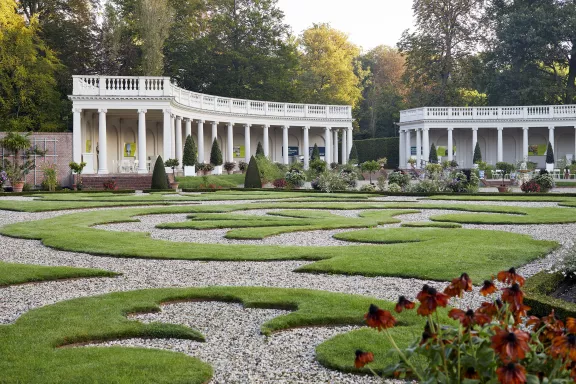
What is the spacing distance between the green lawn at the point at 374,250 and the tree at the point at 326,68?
172 ft

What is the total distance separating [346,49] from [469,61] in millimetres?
13895

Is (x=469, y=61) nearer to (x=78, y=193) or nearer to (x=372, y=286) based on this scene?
(x=78, y=193)

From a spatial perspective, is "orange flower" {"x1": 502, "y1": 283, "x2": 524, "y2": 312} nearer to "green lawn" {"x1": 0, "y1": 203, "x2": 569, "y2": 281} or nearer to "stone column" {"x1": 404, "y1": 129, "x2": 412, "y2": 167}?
"green lawn" {"x1": 0, "y1": 203, "x2": 569, "y2": 281}

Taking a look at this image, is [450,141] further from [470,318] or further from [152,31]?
[470,318]

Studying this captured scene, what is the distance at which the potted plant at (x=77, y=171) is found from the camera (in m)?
34.4

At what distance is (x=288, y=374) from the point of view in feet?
17.5

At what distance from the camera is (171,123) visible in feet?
139

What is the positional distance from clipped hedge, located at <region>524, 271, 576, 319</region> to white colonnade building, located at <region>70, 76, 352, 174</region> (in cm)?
3335

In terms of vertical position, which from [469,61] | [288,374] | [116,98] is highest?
[469,61]

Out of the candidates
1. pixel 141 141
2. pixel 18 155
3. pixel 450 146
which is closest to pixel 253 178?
pixel 141 141

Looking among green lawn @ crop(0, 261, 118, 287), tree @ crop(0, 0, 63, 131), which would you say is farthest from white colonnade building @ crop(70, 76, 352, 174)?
green lawn @ crop(0, 261, 118, 287)

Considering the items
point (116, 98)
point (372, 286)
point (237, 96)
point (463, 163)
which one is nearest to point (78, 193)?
point (116, 98)

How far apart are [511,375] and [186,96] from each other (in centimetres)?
4415

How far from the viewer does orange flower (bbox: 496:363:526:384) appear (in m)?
2.72
